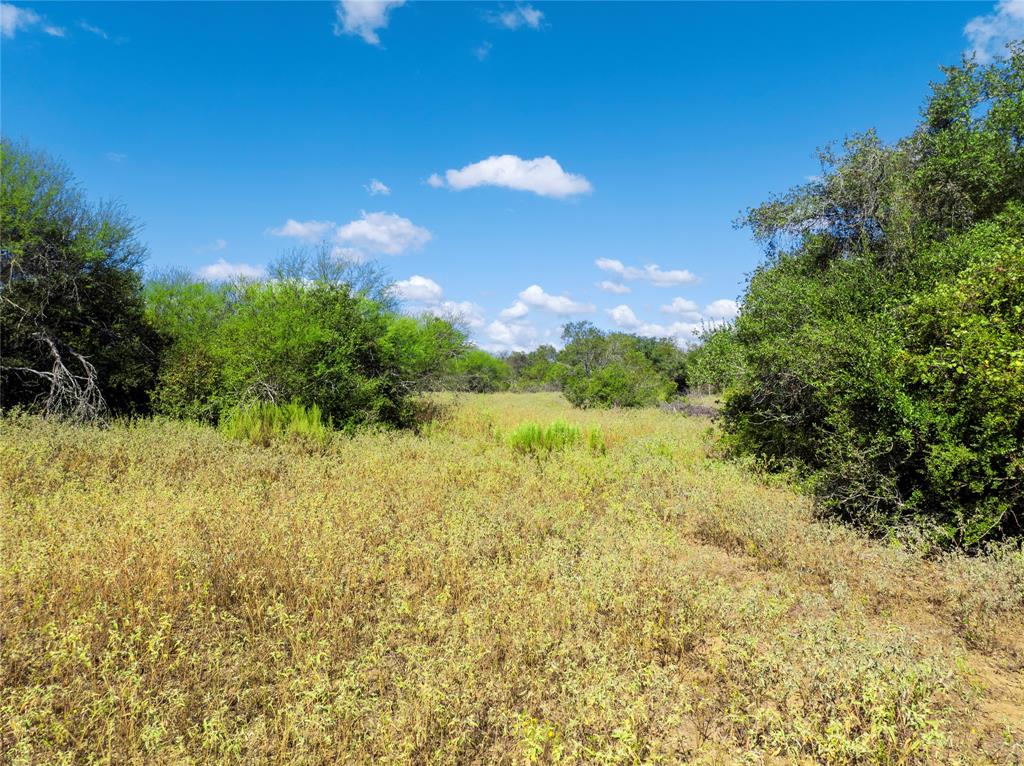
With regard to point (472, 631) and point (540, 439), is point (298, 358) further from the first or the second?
point (472, 631)

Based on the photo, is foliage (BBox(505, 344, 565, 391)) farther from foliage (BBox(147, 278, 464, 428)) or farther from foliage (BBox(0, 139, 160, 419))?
foliage (BBox(0, 139, 160, 419))

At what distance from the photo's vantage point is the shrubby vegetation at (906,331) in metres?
5.56

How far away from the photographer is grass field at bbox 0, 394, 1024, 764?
270cm

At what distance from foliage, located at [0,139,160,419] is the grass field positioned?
478 centimetres

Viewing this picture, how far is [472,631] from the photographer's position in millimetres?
3572

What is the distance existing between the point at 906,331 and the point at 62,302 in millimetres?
16224

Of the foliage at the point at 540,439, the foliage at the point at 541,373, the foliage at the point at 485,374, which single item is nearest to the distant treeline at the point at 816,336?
the foliage at the point at 540,439

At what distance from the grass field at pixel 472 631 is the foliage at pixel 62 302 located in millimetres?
4781

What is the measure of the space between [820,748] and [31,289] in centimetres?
1482

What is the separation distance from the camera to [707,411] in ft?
63.5

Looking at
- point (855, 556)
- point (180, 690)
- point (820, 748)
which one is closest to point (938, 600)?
point (855, 556)

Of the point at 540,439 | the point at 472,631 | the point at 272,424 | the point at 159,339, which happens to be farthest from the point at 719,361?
the point at 159,339

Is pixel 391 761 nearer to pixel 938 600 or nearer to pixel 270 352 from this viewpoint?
pixel 938 600

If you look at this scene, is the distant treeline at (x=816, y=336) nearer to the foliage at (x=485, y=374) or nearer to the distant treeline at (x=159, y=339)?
the distant treeline at (x=159, y=339)
